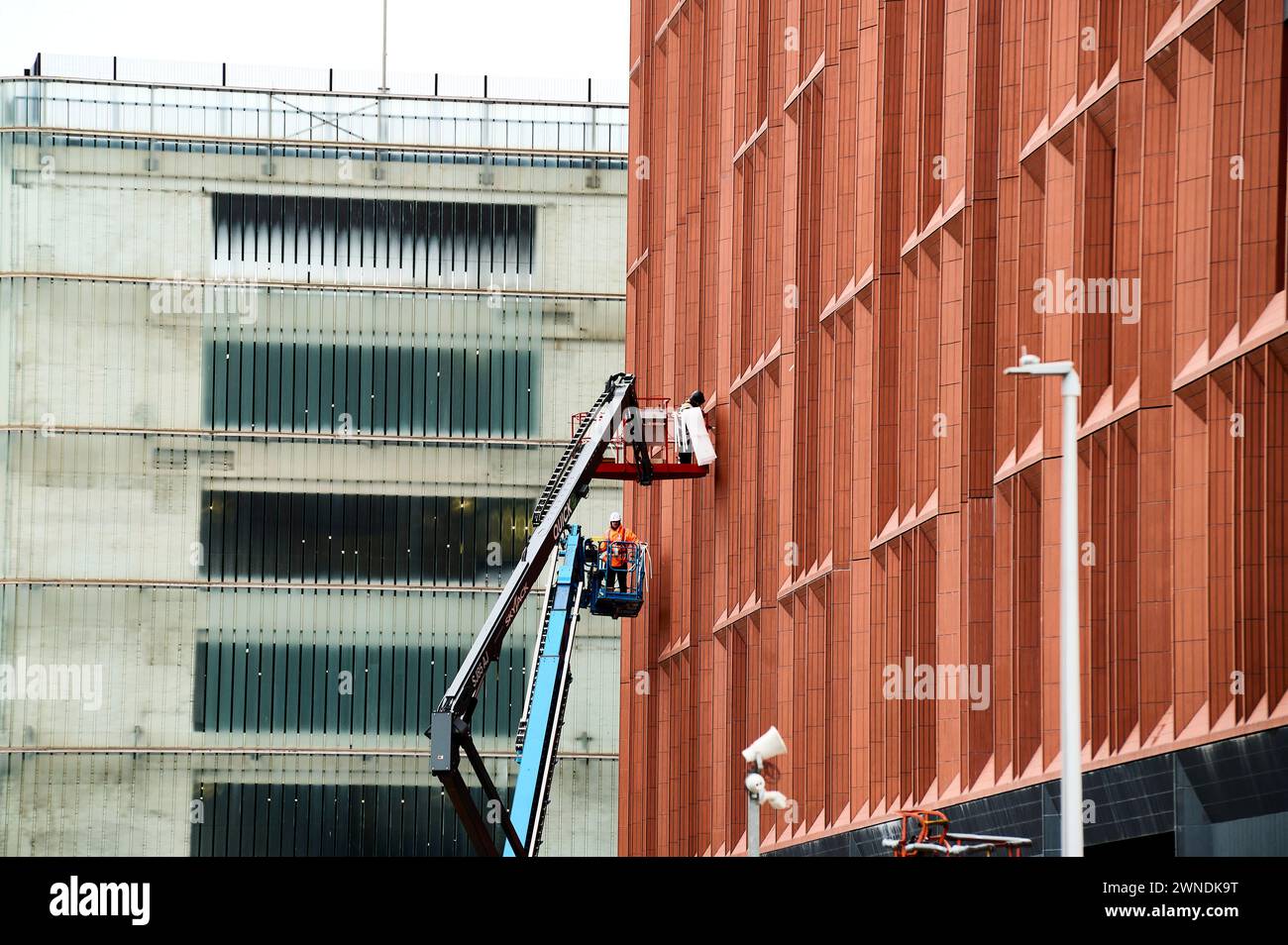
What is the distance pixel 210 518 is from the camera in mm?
76875


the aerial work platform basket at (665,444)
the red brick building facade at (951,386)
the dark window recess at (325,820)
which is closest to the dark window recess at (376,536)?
the dark window recess at (325,820)

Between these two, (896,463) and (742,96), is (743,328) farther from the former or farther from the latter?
(896,463)

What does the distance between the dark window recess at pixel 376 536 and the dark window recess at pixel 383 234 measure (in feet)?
25.1

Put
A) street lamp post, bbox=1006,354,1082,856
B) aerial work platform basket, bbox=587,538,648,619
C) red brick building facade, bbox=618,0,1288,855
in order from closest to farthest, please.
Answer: street lamp post, bbox=1006,354,1082,856 < red brick building facade, bbox=618,0,1288,855 < aerial work platform basket, bbox=587,538,648,619

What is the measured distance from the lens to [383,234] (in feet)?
257

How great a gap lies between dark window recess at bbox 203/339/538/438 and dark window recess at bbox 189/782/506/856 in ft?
39.0

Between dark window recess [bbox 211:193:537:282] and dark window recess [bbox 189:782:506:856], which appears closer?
dark window recess [bbox 189:782:506:856]

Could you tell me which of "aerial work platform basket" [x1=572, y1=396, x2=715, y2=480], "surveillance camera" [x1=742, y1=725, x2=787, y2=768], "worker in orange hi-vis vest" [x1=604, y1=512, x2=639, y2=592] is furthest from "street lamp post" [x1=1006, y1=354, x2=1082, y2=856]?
"worker in orange hi-vis vest" [x1=604, y1=512, x2=639, y2=592]

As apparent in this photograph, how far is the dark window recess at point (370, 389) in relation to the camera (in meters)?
77.2

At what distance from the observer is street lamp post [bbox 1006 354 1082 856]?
84.8ft

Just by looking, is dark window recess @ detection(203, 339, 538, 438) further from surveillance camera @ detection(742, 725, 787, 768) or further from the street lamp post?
the street lamp post

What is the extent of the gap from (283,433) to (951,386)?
41341 mm

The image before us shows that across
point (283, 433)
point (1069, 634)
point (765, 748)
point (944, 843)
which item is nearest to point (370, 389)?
point (283, 433)
